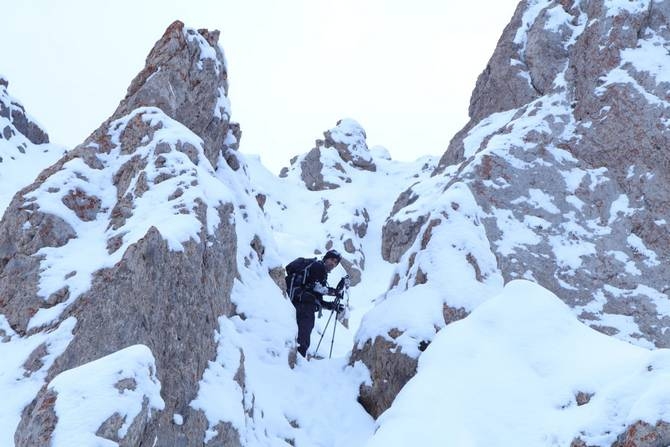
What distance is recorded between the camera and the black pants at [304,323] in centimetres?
1681

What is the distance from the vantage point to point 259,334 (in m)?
15.2

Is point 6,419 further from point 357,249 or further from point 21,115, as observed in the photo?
point 21,115

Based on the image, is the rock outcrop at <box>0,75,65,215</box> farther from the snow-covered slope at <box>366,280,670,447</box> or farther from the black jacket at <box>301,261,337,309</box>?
the snow-covered slope at <box>366,280,670,447</box>

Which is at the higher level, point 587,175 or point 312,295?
point 587,175

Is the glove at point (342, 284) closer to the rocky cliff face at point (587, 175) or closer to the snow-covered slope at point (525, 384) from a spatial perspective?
the snow-covered slope at point (525, 384)

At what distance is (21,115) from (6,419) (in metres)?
58.8

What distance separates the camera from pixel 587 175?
28.2 m

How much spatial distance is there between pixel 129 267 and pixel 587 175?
22.6 metres

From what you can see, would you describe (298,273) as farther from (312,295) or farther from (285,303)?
(285,303)

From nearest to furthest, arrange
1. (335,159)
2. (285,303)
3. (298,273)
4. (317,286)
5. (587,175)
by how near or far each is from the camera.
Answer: (285,303)
(317,286)
(298,273)
(587,175)
(335,159)

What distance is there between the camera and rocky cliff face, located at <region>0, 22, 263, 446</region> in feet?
32.8

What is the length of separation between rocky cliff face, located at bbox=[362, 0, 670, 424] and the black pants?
7420mm

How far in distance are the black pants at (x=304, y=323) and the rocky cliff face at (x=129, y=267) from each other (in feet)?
6.33

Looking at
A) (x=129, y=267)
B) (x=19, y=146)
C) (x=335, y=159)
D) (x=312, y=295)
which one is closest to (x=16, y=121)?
(x=19, y=146)
